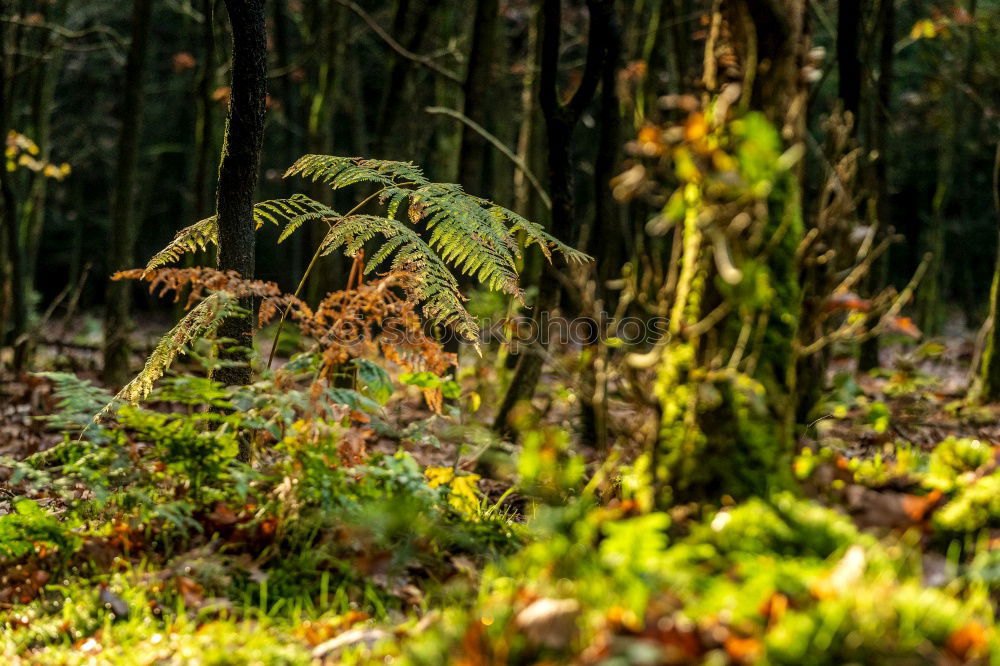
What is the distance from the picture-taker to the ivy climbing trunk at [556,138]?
20.5 ft

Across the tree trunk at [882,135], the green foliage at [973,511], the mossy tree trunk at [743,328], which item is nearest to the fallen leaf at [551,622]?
the mossy tree trunk at [743,328]

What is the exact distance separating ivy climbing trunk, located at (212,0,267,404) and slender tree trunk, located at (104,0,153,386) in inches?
208

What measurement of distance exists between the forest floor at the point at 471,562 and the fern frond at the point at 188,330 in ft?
1.31

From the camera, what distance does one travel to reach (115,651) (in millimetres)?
2699

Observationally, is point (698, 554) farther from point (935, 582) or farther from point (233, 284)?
point (233, 284)

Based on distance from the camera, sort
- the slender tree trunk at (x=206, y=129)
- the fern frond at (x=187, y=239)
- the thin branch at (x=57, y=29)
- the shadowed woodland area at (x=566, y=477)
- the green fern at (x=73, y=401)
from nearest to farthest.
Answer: the shadowed woodland area at (x=566, y=477) → the green fern at (x=73, y=401) → the fern frond at (x=187, y=239) → the thin branch at (x=57, y=29) → the slender tree trunk at (x=206, y=129)

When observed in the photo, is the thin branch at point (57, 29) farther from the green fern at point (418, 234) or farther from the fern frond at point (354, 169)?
the green fern at point (418, 234)

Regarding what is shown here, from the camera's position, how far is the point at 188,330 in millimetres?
3807

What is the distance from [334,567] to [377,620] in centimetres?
40

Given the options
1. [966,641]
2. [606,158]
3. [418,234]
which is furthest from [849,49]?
[966,641]

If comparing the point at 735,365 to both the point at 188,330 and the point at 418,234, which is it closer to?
the point at 418,234

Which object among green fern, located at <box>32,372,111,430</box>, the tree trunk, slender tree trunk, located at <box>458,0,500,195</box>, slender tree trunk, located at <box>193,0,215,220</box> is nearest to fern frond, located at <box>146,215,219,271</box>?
green fern, located at <box>32,372,111,430</box>

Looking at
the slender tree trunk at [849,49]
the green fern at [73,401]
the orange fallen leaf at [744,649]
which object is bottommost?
the orange fallen leaf at [744,649]

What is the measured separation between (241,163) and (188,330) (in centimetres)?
90
